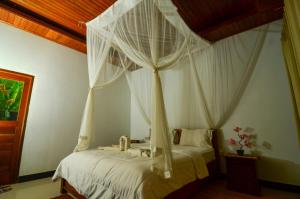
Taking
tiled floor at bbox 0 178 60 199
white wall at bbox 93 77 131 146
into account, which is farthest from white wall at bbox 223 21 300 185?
tiled floor at bbox 0 178 60 199

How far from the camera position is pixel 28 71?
10.7ft

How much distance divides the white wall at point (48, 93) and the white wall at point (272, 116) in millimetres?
3396

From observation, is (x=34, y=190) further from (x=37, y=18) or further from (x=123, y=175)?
(x=37, y=18)

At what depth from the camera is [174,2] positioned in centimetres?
257

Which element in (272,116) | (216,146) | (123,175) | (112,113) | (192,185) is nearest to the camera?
(123,175)

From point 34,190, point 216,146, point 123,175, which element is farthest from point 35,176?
point 216,146

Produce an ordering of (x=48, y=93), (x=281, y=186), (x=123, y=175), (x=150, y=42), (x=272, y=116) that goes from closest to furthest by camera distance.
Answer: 1. (x=123, y=175)
2. (x=150, y=42)
3. (x=281, y=186)
4. (x=272, y=116)
5. (x=48, y=93)

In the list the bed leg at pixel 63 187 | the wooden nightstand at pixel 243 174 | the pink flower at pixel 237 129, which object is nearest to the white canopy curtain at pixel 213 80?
the pink flower at pixel 237 129

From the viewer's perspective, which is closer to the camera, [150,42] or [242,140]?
[150,42]

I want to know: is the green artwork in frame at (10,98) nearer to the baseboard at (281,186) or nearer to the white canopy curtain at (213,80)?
the white canopy curtain at (213,80)

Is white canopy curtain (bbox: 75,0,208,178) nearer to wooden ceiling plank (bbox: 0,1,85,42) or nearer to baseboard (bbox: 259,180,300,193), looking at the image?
wooden ceiling plank (bbox: 0,1,85,42)

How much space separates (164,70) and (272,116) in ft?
6.55

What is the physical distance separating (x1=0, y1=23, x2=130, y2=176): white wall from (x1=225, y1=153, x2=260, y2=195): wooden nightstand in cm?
309

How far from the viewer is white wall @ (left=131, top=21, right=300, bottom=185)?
8.61 ft
